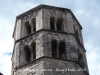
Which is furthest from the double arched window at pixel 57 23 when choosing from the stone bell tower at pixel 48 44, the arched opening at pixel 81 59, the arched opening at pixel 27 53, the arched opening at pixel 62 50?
the arched opening at pixel 27 53

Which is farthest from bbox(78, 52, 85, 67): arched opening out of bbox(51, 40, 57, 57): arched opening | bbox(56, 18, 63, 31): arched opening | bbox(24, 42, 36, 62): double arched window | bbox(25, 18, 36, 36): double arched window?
bbox(25, 18, 36, 36): double arched window

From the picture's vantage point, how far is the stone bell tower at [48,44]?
862 inches

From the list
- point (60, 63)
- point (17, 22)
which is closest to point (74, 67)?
point (60, 63)

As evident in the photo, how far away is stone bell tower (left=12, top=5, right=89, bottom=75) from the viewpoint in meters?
21.9

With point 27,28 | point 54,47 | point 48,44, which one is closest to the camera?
point 48,44

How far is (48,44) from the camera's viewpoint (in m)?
23.3

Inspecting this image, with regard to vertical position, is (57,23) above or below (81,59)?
above

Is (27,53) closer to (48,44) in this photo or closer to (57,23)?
(48,44)

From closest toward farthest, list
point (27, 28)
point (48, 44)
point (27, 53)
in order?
point (48, 44) < point (27, 53) < point (27, 28)

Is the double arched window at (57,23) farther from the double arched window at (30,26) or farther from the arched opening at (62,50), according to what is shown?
the arched opening at (62,50)

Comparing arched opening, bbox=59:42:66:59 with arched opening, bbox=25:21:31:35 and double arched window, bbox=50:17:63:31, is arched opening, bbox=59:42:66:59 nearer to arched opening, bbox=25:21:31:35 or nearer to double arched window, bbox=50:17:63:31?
double arched window, bbox=50:17:63:31

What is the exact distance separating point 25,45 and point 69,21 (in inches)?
171

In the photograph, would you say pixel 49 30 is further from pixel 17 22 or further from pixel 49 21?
pixel 17 22

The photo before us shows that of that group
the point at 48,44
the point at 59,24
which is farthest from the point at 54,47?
the point at 59,24
